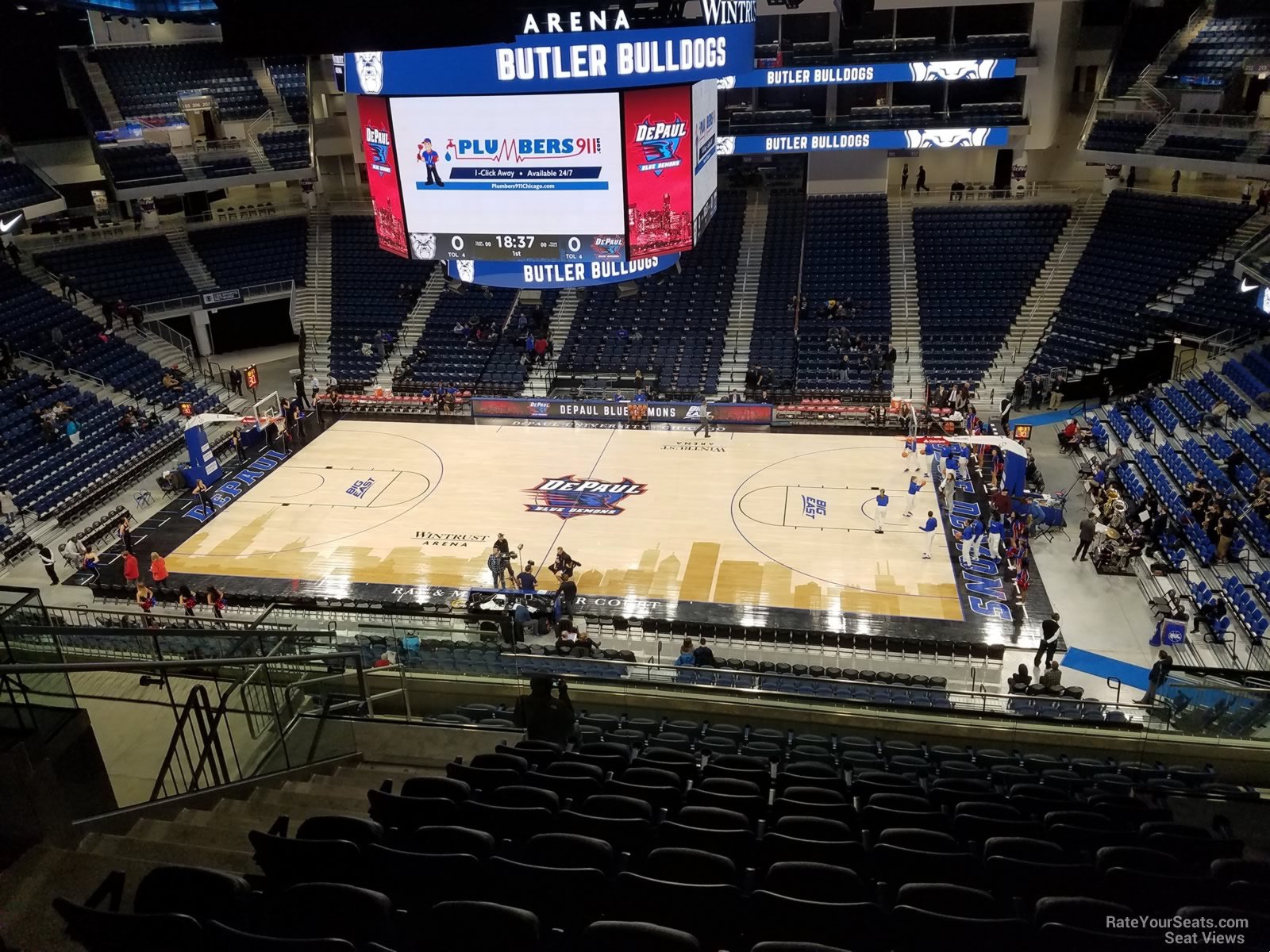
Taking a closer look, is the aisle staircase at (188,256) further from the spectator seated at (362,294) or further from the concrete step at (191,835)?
the concrete step at (191,835)

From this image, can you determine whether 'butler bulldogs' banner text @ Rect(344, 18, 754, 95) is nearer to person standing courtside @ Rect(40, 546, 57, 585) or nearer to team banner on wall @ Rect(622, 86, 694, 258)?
team banner on wall @ Rect(622, 86, 694, 258)

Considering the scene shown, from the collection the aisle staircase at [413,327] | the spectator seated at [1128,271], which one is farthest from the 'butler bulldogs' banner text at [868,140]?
the aisle staircase at [413,327]

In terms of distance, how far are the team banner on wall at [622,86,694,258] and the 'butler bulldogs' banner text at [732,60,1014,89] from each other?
15.4 meters

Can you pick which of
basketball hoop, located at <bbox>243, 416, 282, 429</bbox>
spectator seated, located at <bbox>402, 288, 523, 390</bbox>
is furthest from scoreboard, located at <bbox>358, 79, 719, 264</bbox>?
spectator seated, located at <bbox>402, 288, 523, 390</bbox>

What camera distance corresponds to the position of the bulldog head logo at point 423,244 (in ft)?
56.4

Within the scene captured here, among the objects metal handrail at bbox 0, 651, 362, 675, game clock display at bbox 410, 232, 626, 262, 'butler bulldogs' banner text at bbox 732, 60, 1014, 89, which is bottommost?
metal handrail at bbox 0, 651, 362, 675

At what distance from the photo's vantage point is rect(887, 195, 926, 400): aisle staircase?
28766 mm

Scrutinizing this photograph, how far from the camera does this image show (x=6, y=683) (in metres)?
5.62

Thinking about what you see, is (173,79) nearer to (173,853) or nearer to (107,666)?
(107,666)

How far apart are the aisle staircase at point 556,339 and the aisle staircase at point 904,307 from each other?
35.3 ft

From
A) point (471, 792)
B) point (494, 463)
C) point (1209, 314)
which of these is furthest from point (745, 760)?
point (1209, 314)

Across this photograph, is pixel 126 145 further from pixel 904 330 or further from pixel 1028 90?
pixel 1028 90

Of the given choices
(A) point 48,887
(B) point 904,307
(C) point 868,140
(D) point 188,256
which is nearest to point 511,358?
(B) point 904,307

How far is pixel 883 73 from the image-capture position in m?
31.2
